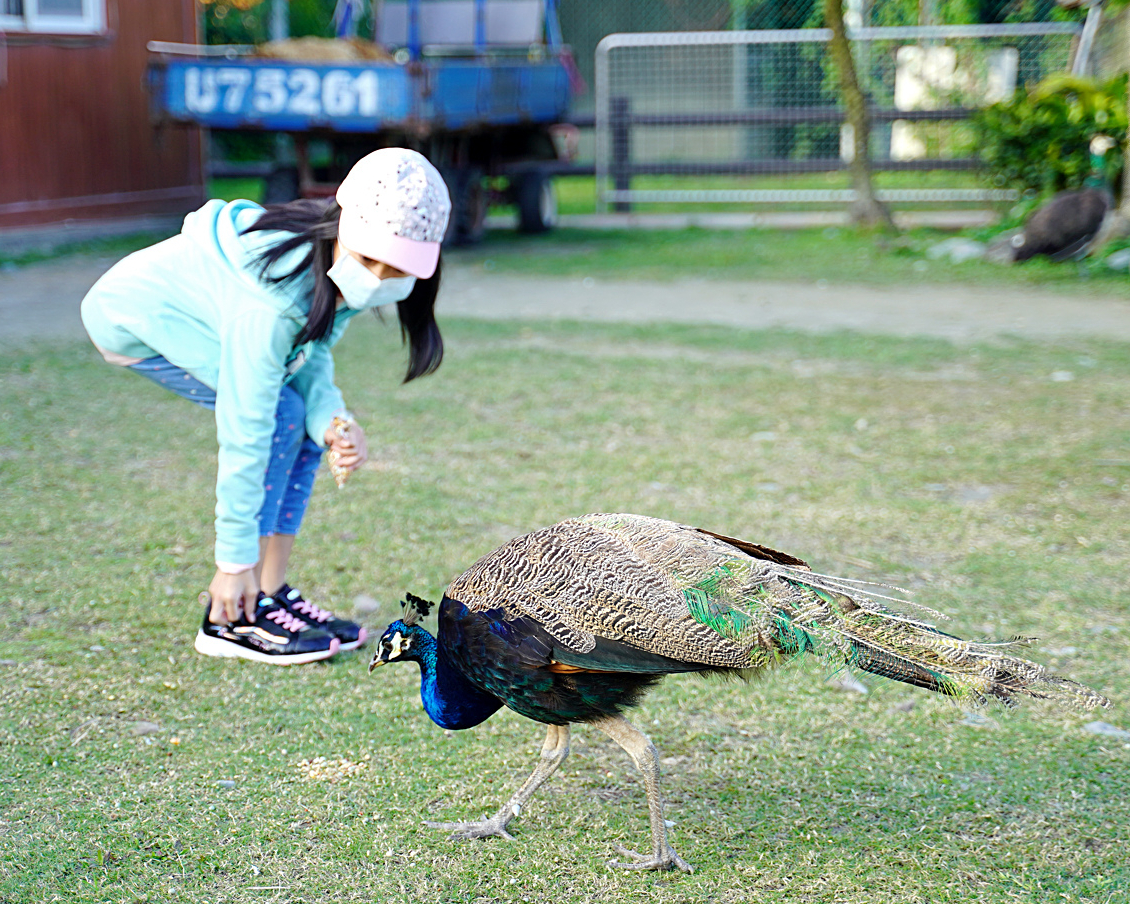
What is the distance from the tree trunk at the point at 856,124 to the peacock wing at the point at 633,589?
32.1 ft

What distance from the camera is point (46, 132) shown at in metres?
10.9

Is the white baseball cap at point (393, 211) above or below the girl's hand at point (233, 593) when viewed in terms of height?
above

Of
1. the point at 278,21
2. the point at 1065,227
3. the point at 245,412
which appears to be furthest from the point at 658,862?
the point at 278,21

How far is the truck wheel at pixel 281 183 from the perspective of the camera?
415 inches

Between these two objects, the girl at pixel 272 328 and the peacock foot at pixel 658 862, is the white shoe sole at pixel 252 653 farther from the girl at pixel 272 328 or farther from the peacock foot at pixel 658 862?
the peacock foot at pixel 658 862

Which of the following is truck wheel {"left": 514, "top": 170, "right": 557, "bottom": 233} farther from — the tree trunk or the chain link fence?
the tree trunk

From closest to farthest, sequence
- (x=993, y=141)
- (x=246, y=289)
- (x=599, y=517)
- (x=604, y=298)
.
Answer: (x=599, y=517) → (x=246, y=289) → (x=604, y=298) → (x=993, y=141)

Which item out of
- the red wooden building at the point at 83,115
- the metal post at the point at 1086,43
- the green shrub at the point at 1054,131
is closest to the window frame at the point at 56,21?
the red wooden building at the point at 83,115

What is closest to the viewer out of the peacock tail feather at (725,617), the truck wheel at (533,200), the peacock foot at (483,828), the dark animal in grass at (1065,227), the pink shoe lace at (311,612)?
the peacock tail feather at (725,617)

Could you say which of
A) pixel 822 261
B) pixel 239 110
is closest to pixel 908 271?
pixel 822 261

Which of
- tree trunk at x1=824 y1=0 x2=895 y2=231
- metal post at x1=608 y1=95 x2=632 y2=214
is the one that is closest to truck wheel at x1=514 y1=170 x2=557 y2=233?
metal post at x1=608 y1=95 x2=632 y2=214

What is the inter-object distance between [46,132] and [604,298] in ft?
18.9

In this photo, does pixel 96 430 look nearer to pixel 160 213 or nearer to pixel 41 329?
pixel 41 329

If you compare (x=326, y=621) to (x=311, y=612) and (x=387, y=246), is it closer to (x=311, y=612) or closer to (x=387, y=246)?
(x=311, y=612)
